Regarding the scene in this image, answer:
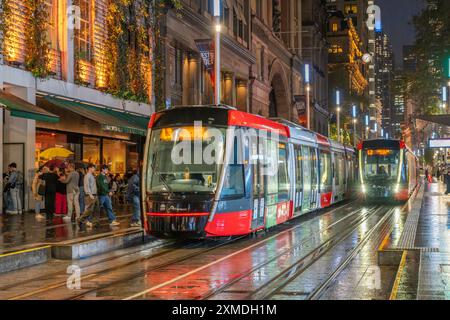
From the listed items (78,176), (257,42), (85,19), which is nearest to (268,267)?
(78,176)

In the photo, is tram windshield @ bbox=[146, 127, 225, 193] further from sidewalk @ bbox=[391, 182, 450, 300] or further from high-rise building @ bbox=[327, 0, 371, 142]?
high-rise building @ bbox=[327, 0, 371, 142]

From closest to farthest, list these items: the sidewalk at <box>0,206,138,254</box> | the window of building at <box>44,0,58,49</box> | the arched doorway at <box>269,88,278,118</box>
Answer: the sidewalk at <box>0,206,138,254</box> < the window of building at <box>44,0,58,49</box> < the arched doorway at <box>269,88,278,118</box>

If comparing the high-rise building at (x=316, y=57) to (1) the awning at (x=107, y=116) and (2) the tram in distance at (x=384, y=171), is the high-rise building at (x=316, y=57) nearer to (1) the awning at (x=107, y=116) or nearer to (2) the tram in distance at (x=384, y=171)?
(2) the tram in distance at (x=384, y=171)

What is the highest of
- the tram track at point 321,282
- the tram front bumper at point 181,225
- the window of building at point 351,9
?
the window of building at point 351,9

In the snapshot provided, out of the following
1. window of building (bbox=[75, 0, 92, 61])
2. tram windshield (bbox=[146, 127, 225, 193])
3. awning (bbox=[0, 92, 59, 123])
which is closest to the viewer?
tram windshield (bbox=[146, 127, 225, 193])

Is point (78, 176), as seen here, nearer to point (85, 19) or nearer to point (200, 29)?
point (85, 19)

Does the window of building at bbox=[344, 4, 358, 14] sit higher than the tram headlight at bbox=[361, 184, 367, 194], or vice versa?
the window of building at bbox=[344, 4, 358, 14]

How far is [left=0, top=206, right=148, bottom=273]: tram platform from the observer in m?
15.2

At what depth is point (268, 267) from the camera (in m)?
14.7

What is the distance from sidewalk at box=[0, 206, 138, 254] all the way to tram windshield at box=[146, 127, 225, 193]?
253cm

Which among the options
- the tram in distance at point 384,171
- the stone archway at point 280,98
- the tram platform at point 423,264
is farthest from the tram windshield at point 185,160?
the stone archway at point 280,98

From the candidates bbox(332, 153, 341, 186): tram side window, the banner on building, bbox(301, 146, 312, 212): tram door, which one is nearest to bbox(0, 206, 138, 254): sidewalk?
bbox(301, 146, 312, 212): tram door

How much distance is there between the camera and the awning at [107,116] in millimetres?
27125

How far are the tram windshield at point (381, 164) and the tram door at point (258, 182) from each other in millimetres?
18047
